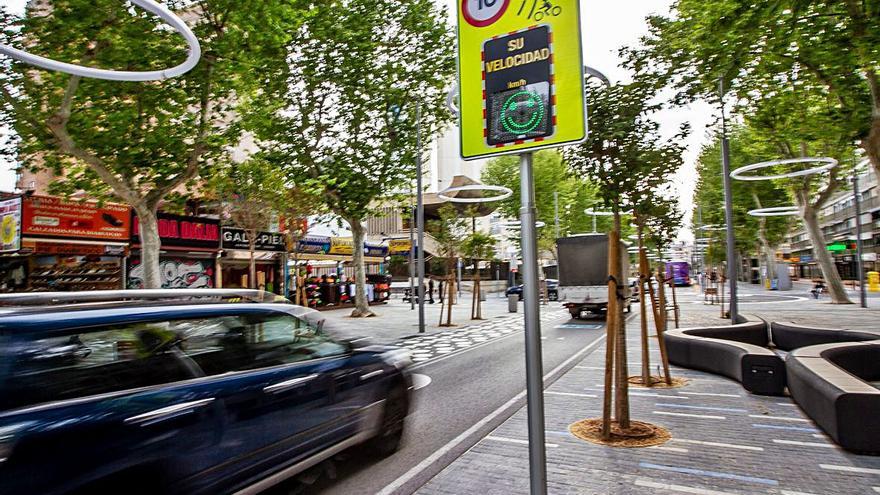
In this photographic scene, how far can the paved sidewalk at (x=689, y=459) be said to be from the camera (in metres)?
4.16

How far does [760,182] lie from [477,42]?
42746mm

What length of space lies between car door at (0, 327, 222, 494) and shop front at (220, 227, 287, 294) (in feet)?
65.3

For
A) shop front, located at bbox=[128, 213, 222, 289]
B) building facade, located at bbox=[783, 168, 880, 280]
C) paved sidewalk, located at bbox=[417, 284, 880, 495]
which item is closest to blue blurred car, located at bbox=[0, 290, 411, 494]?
paved sidewalk, located at bbox=[417, 284, 880, 495]

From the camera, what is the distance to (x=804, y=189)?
2395 centimetres

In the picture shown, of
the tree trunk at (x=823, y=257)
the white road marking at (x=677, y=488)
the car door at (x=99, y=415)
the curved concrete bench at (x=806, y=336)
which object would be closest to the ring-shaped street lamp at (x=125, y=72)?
the car door at (x=99, y=415)

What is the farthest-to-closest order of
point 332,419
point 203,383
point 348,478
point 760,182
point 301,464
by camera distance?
point 760,182, point 348,478, point 332,419, point 301,464, point 203,383

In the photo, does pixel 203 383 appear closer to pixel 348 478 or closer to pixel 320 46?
pixel 348 478

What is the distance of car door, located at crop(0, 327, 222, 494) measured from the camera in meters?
2.31

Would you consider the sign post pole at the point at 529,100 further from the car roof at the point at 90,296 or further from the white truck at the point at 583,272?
the white truck at the point at 583,272

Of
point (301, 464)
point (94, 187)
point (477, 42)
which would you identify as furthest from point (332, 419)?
point (94, 187)

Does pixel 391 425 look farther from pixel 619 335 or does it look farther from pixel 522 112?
pixel 522 112

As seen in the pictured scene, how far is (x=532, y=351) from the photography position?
292 cm

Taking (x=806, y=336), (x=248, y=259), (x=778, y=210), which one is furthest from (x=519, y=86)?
(x=778, y=210)

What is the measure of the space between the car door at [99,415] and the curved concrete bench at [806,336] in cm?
1070
